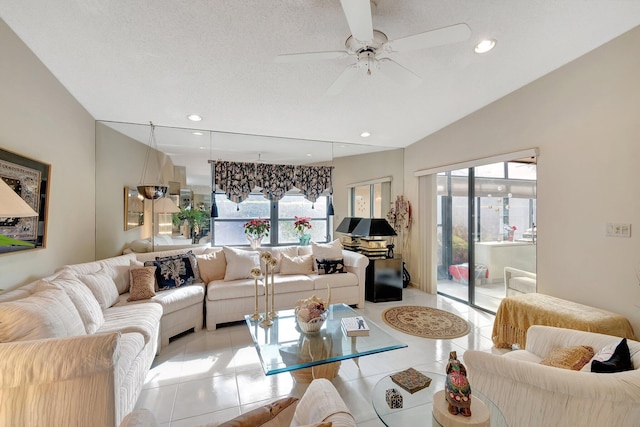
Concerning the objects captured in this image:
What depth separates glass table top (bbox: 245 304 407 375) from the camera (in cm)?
181

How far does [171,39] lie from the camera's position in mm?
2148

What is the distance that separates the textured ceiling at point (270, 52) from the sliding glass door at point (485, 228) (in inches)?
40.1

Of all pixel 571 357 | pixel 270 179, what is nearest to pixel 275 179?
pixel 270 179

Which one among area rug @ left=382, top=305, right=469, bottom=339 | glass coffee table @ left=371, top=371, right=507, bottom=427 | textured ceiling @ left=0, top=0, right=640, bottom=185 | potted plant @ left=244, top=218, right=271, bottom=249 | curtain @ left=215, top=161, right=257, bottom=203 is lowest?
area rug @ left=382, top=305, right=469, bottom=339

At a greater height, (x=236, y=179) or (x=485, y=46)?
(x=485, y=46)

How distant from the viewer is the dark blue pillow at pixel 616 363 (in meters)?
1.35

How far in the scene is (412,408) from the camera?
1.43 metres

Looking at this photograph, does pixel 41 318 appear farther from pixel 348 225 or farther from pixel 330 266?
pixel 348 225

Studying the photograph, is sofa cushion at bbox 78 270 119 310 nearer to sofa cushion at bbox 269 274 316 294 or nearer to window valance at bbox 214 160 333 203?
sofa cushion at bbox 269 274 316 294

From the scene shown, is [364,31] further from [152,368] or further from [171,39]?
[152,368]

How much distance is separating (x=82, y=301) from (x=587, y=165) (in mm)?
4501

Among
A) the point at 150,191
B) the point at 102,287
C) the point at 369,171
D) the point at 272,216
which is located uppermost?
the point at 369,171

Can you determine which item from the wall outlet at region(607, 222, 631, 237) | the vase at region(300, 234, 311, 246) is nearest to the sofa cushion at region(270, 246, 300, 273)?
the vase at region(300, 234, 311, 246)

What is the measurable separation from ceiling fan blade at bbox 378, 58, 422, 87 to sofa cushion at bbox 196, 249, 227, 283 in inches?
116
